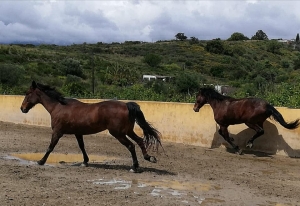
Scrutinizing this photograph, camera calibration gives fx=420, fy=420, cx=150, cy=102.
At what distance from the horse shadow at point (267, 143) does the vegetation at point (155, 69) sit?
1.60 m

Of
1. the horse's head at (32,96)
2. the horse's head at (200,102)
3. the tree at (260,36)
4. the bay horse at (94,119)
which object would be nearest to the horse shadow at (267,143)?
the horse's head at (200,102)

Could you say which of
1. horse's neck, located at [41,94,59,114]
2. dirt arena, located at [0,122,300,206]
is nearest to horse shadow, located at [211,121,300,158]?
dirt arena, located at [0,122,300,206]

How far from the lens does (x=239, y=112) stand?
11.2m

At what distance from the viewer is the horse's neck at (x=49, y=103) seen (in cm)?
899

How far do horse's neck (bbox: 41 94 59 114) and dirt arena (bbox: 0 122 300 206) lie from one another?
47.5 inches

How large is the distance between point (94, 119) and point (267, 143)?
5249 mm

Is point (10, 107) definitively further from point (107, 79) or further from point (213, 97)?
point (107, 79)

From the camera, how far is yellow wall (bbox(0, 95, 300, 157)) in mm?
11078

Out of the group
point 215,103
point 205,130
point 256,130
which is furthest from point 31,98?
point 256,130

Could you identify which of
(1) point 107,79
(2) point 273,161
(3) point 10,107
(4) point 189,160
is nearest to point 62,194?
(4) point 189,160

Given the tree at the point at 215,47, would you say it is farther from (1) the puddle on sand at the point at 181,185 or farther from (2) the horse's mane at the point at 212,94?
(1) the puddle on sand at the point at 181,185

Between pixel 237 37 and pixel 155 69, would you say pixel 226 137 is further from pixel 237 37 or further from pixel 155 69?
pixel 237 37

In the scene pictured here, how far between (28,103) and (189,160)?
4021mm

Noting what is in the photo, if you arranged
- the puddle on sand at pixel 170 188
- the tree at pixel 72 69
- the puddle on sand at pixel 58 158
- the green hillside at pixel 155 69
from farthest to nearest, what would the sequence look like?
the tree at pixel 72 69 → the green hillside at pixel 155 69 → the puddle on sand at pixel 58 158 → the puddle on sand at pixel 170 188
